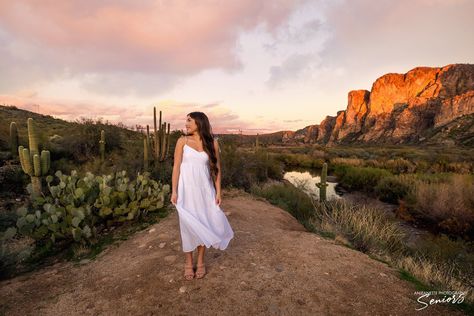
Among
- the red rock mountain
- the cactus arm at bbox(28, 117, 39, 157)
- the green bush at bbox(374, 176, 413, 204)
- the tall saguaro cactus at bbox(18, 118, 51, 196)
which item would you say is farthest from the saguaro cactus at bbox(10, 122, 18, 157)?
→ the red rock mountain

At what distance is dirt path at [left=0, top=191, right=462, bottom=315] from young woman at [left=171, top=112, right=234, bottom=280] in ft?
1.57

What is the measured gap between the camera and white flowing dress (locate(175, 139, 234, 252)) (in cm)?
332

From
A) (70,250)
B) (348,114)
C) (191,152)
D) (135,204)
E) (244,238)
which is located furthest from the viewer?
(348,114)

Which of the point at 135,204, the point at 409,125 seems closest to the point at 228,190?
the point at 135,204

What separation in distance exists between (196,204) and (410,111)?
100 m

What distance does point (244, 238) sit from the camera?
509cm

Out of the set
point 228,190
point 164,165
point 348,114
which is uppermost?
point 348,114

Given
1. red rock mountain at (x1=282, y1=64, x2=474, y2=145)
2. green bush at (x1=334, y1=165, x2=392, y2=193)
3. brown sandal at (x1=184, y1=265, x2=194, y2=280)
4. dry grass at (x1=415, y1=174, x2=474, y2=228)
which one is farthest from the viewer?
red rock mountain at (x1=282, y1=64, x2=474, y2=145)

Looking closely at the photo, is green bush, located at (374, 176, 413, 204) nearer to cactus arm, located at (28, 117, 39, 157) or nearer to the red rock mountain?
cactus arm, located at (28, 117, 39, 157)

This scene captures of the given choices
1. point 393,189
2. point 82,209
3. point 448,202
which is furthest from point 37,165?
point 393,189

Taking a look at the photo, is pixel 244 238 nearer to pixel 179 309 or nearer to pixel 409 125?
pixel 179 309

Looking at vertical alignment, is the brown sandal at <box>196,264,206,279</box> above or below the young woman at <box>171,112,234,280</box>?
below

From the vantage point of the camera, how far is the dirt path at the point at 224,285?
2955 mm

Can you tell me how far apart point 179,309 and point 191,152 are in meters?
1.71
